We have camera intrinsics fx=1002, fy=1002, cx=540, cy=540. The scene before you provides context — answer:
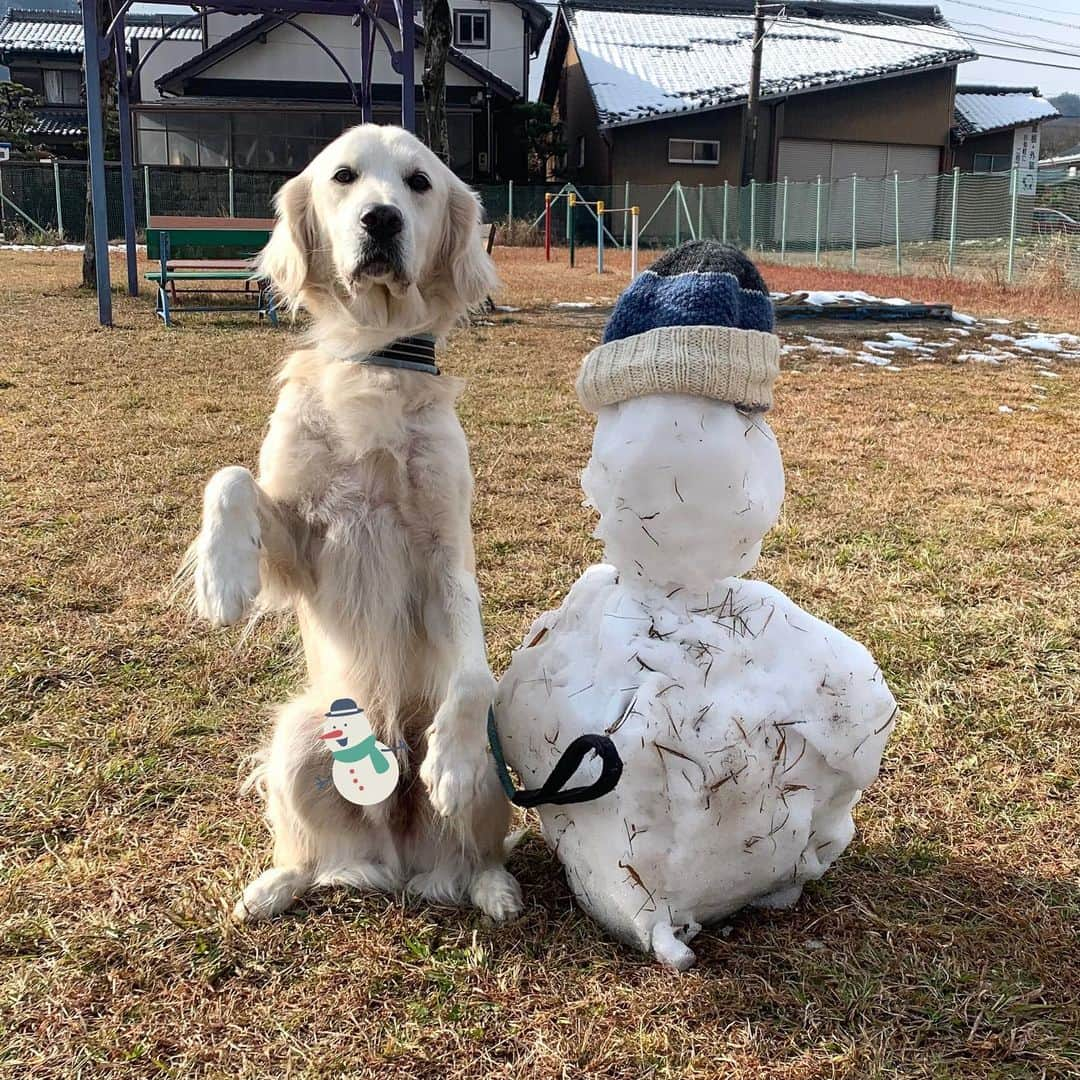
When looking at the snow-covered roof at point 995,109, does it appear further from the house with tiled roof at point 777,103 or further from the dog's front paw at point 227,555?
the dog's front paw at point 227,555

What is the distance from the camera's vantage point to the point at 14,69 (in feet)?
112

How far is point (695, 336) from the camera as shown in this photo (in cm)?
153

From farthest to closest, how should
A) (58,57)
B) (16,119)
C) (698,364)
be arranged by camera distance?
(58,57)
(16,119)
(698,364)

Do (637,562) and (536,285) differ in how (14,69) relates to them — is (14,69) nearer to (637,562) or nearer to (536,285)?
Answer: (536,285)

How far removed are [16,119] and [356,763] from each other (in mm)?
30591

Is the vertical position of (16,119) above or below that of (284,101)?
below

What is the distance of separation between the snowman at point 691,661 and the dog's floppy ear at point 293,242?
1026mm

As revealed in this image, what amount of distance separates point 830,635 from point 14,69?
40.8 metres

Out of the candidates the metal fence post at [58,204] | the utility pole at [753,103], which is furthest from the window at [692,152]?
the metal fence post at [58,204]

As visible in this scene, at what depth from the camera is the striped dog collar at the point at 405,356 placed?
2.12 m

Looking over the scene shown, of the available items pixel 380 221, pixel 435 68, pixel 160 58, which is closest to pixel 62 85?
pixel 160 58

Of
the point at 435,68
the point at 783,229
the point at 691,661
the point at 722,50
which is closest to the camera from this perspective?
the point at 691,661

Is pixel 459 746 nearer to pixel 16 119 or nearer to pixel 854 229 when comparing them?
pixel 854 229

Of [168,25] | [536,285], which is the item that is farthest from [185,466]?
[168,25]
